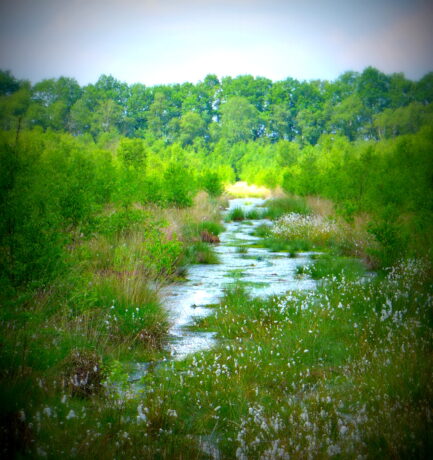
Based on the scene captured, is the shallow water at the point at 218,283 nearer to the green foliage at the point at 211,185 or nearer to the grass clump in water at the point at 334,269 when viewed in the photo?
the grass clump in water at the point at 334,269

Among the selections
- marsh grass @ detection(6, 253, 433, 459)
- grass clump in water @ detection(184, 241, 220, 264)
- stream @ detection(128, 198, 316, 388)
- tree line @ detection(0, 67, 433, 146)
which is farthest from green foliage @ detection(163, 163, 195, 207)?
tree line @ detection(0, 67, 433, 146)

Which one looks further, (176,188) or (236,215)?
(236,215)

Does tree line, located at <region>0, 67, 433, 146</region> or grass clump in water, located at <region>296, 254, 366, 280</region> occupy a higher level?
tree line, located at <region>0, 67, 433, 146</region>

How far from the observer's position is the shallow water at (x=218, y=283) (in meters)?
6.85

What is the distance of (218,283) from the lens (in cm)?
1077

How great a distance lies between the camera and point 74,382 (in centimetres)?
460

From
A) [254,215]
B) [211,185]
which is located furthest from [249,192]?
[254,215]

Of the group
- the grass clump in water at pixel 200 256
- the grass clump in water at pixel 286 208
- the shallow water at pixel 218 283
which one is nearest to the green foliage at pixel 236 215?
the grass clump in water at pixel 286 208

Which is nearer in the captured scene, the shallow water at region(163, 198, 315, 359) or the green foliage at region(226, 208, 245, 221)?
the shallow water at region(163, 198, 315, 359)

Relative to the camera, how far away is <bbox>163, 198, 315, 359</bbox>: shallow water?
270 inches

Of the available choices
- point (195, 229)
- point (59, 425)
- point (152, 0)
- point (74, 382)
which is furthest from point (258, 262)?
point (59, 425)

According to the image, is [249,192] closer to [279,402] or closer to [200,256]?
[200,256]

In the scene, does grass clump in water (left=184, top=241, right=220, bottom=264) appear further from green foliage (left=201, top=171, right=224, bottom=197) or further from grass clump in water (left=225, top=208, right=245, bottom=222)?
green foliage (left=201, top=171, right=224, bottom=197)

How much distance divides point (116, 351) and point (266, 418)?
275 cm
